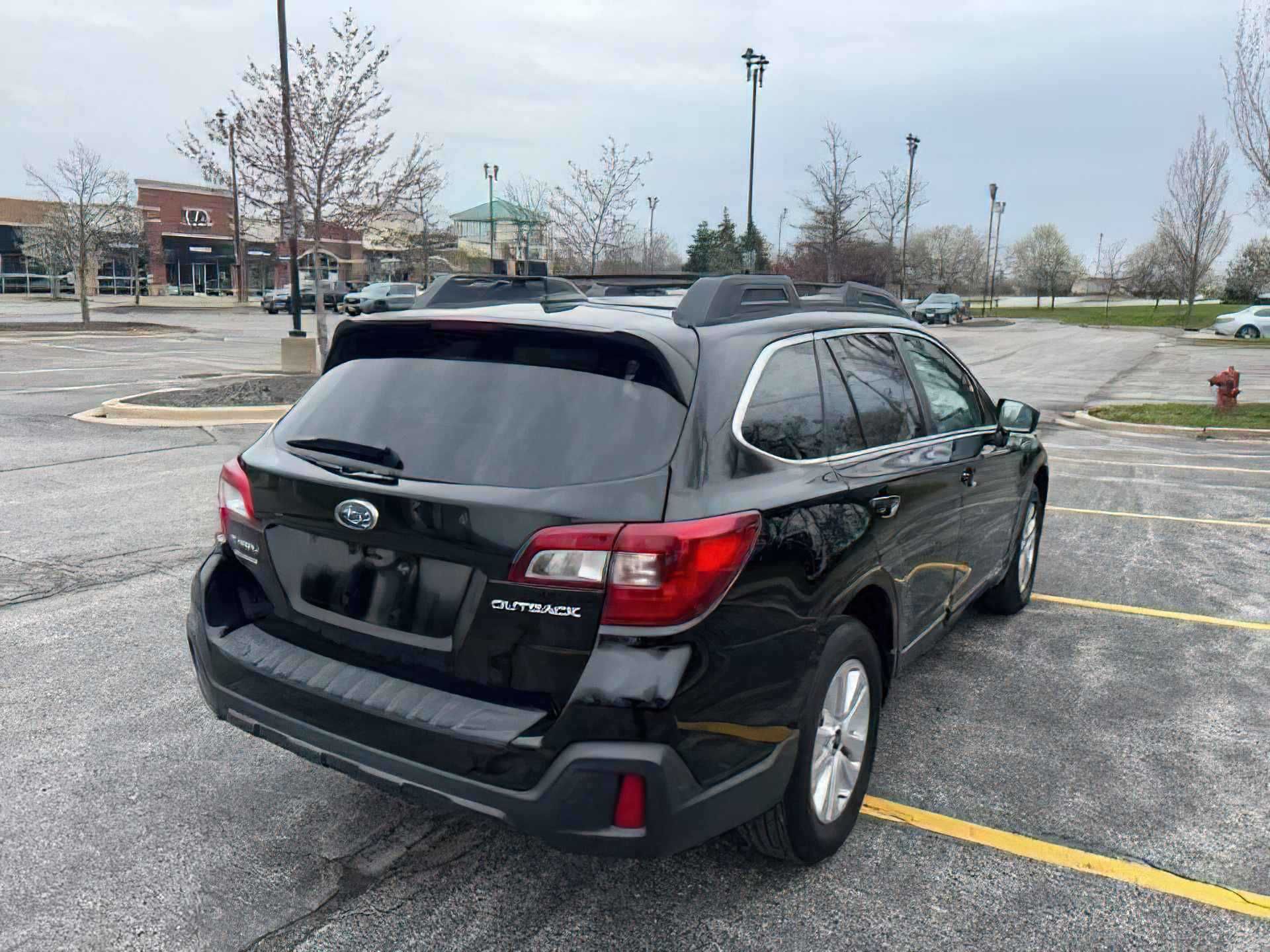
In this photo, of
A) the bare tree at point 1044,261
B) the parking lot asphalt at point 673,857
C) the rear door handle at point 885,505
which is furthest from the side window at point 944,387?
the bare tree at point 1044,261

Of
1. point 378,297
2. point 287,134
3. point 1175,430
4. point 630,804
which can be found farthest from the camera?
point 378,297

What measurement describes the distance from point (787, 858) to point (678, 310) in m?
1.72

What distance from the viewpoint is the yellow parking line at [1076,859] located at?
120 inches

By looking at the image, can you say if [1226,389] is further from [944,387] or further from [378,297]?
[378,297]

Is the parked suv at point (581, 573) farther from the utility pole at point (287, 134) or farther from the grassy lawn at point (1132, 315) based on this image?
the grassy lawn at point (1132, 315)

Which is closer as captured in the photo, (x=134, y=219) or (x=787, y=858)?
(x=787, y=858)

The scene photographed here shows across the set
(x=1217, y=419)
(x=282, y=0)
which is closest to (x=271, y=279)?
(x=282, y=0)

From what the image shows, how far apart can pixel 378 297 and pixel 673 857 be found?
136 feet

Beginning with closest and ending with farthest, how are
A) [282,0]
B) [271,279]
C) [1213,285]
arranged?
[282,0] → [271,279] → [1213,285]

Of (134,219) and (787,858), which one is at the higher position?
(134,219)

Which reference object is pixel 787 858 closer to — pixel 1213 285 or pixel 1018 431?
pixel 1018 431

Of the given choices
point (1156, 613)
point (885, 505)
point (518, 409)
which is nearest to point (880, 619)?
point (885, 505)

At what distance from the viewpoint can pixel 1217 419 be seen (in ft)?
49.5

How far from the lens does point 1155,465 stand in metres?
11.4
